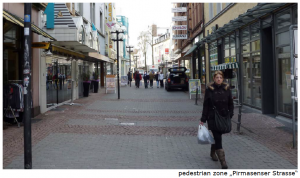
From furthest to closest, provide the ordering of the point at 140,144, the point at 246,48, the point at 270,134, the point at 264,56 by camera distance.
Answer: the point at 246,48 → the point at 264,56 → the point at 270,134 → the point at 140,144

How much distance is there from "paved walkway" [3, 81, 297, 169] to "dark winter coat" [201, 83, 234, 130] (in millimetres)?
844

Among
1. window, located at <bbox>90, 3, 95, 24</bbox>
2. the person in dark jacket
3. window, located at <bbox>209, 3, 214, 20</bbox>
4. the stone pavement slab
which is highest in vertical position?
window, located at <bbox>90, 3, 95, 24</bbox>

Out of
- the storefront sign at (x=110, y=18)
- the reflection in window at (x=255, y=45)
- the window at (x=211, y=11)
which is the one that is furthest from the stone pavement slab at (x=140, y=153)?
the storefront sign at (x=110, y=18)

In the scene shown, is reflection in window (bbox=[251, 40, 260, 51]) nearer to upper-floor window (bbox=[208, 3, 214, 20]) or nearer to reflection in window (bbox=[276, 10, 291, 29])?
reflection in window (bbox=[276, 10, 291, 29])

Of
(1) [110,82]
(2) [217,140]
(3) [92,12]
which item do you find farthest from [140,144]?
(3) [92,12]

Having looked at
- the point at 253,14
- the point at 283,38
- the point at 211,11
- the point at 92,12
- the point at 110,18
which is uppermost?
the point at 110,18

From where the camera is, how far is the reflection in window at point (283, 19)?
9.69m

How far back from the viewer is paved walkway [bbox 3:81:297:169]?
19.3ft

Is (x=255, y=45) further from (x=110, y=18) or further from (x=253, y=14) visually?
(x=110, y=18)

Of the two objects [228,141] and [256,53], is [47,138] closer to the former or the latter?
[228,141]

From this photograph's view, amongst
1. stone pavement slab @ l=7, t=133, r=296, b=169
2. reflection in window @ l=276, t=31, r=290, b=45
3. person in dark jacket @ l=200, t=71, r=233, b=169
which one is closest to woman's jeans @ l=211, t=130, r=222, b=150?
person in dark jacket @ l=200, t=71, r=233, b=169

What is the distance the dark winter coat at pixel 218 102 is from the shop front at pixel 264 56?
11.8 feet

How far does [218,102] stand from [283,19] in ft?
18.7

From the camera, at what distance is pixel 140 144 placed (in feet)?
24.7
